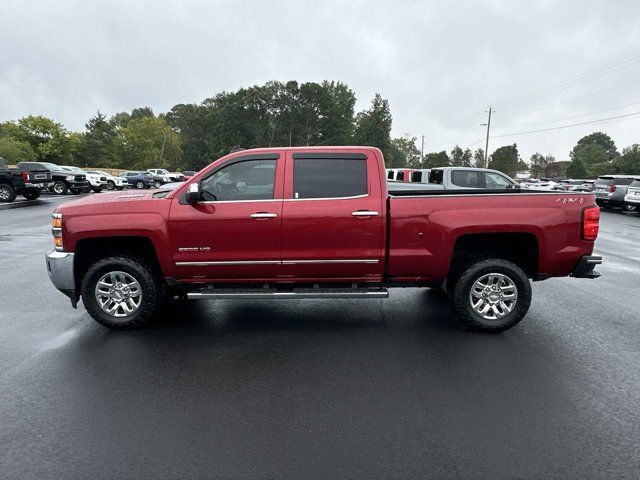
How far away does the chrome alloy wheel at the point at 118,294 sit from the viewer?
5332mm

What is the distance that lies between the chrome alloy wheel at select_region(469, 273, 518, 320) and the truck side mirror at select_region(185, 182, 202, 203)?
3.17 meters

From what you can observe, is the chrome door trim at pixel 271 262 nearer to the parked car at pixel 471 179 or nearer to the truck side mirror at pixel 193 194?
the truck side mirror at pixel 193 194

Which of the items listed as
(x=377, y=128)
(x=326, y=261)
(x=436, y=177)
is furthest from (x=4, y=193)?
Result: (x=377, y=128)

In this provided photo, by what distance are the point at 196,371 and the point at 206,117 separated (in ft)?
379

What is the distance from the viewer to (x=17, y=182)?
74.5ft

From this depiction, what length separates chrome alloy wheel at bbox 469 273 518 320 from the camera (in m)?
5.32

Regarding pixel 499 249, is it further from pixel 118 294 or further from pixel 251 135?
pixel 251 135

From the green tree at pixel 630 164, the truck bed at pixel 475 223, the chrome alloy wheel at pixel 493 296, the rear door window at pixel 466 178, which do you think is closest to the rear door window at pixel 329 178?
the truck bed at pixel 475 223

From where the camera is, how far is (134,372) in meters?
4.30

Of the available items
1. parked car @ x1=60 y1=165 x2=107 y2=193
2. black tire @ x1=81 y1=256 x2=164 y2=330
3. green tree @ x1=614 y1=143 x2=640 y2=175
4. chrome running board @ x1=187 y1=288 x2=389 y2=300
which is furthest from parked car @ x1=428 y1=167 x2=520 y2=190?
green tree @ x1=614 y1=143 x2=640 y2=175

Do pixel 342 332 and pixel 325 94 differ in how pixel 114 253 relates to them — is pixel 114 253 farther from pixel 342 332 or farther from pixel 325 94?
pixel 325 94

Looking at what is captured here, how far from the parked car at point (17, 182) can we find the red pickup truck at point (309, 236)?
20.8 meters

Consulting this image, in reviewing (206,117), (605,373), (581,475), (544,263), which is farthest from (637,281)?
(206,117)

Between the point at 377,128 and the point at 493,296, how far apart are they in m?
113
